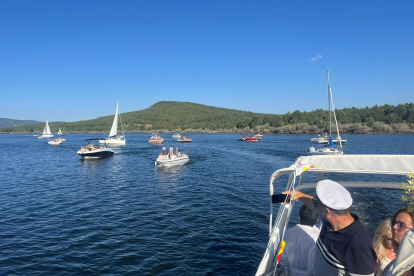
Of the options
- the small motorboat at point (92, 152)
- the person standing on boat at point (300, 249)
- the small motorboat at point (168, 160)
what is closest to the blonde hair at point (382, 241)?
the person standing on boat at point (300, 249)

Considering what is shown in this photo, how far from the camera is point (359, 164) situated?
6629 millimetres

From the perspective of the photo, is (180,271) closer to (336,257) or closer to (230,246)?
(230,246)

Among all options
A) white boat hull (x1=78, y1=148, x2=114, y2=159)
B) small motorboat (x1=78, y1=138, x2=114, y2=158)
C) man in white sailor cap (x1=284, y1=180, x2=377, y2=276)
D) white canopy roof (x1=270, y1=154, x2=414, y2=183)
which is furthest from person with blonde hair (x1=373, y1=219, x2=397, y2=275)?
white boat hull (x1=78, y1=148, x2=114, y2=159)

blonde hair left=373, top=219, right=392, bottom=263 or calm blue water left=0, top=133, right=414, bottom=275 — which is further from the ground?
blonde hair left=373, top=219, right=392, bottom=263

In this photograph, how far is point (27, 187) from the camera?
22391 mm

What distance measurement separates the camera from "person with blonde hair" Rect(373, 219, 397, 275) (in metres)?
3.72

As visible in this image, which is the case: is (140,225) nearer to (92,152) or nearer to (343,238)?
(343,238)

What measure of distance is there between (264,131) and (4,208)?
153404 mm

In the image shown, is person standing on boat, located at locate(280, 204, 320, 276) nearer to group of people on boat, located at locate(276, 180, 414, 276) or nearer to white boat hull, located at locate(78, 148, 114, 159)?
group of people on boat, located at locate(276, 180, 414, 276)

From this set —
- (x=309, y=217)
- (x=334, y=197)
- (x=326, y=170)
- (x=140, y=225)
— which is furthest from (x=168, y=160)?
(x=334, y=197)

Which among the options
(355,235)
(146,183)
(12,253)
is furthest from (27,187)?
(355,235)

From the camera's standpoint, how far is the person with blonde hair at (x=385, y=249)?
372cm

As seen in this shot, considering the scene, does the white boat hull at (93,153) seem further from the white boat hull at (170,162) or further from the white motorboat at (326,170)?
the white motorboat at (326,170)

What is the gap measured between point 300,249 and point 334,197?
259 centimetres
